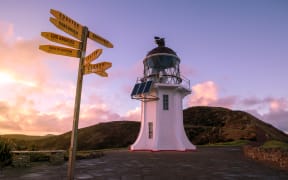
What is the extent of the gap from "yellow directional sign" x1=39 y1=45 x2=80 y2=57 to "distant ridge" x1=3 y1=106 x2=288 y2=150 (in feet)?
115

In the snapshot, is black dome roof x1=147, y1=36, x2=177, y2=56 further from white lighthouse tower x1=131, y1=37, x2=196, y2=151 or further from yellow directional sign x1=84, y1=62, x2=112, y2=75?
yellow directional sign x1=84, y1=62, x2=112, y2=75

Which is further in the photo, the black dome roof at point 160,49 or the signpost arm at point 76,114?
the black dome roof at point 160,49

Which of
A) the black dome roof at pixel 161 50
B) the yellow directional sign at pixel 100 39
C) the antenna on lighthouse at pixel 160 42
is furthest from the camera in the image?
the antenna on lighthouse at pixel 160 42

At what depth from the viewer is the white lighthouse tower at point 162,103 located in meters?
22.1

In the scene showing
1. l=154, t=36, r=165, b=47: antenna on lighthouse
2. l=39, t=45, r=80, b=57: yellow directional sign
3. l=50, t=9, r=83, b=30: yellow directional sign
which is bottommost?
l=39, t=45, r=80, b=57: yellow directional sign

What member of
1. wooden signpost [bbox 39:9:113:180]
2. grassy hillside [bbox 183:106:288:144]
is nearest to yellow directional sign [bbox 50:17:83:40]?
wooden signpost [bbox 39:9:113:180]

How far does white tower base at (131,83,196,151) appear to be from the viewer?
72.3ft

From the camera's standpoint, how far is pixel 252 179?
839 centimetres

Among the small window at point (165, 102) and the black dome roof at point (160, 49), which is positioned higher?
the black dome roof at point (160, 49)

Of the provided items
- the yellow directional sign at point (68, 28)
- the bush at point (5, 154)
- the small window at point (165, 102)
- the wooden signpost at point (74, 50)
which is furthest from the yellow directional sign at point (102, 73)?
the small window at point (165, 102)

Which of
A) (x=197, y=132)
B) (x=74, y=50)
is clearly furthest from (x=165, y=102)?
(x=197, y=132)

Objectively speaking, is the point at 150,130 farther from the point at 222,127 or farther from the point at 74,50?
the point at 222,127

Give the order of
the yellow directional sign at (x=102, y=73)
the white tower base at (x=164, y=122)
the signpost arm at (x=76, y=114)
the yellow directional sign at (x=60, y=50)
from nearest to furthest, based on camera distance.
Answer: the signpost arm at (x=76, y=114) → the yellow directional sign at (x=60, y=50) → the yellow directional sign at (x=102, y=73) → the white tower base at (x=164, y=122)

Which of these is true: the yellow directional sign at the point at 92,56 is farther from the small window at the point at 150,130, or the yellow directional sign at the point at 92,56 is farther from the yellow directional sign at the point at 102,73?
the small window at the point at 150,130
